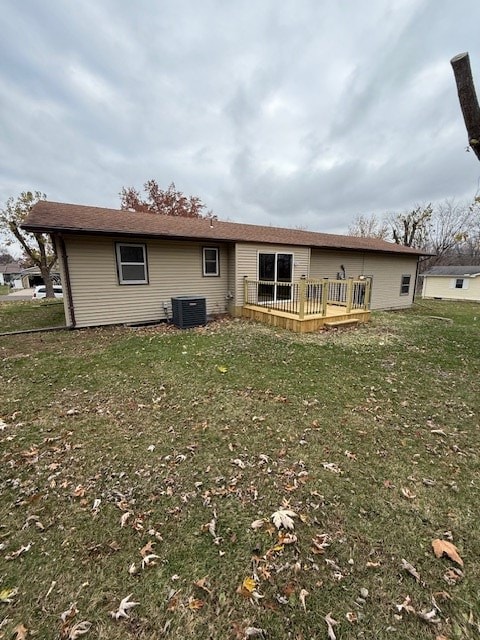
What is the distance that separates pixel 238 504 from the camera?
2400 mm

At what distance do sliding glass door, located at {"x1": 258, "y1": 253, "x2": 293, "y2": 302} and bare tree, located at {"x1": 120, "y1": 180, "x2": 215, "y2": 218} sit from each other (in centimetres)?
1726

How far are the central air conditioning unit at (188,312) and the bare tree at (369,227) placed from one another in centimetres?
3047

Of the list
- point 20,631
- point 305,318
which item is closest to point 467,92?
point 305,318

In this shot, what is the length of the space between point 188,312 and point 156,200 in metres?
20.4

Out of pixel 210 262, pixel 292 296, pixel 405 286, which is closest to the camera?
pixel 292 296

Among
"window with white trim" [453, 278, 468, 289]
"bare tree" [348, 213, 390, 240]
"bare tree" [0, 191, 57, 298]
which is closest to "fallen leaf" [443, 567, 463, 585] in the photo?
"bare tree" [0, 191, 57, 298]

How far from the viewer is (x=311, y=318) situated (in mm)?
8273

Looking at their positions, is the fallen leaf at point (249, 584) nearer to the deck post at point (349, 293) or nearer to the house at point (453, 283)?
the deck post at point (349, 293)

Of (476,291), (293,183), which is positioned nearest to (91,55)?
(293,183)

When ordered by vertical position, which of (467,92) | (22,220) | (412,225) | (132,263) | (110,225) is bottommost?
(132,263)

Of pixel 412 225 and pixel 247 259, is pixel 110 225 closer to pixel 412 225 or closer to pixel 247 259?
pixel 247 259

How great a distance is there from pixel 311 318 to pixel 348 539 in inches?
258

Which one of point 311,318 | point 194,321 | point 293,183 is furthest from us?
point 293,183

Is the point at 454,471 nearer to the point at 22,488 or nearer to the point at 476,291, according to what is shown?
the point at 22,488
